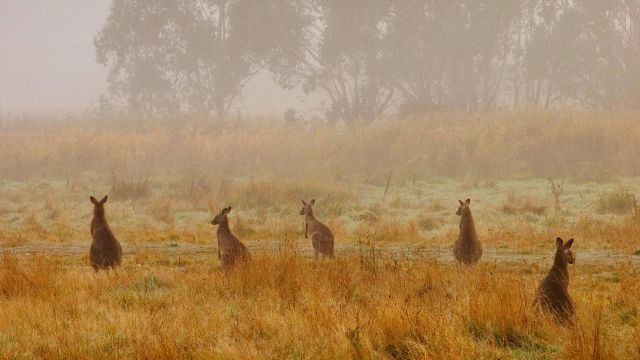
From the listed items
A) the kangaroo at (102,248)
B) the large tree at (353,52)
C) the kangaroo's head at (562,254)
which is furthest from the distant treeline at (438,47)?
the kangaroo's head at (562,254)

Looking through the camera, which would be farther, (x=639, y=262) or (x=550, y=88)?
(x=550, y=88)

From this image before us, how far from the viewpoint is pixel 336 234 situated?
51.5ft

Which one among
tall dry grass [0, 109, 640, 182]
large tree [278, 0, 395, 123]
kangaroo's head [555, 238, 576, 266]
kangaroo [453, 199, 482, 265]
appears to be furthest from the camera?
large tree [278, 0, 395, 123]

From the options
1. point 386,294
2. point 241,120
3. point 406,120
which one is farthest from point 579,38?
point 386,294

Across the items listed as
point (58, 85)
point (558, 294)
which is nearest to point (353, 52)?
point (558, 294)

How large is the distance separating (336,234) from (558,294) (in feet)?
29.6

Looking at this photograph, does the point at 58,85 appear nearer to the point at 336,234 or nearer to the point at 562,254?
the point at 336,234

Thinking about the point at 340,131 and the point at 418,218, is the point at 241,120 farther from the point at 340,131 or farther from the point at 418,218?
the point at 418,218

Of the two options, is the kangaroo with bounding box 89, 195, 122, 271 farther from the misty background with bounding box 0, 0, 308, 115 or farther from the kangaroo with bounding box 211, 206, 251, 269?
the misty background with bounding box 0, 0, 308, 115

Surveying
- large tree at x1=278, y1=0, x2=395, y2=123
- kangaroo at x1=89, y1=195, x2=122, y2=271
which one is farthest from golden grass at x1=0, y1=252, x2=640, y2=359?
large tree at x1=278, y1=0, x2=395, y2=123

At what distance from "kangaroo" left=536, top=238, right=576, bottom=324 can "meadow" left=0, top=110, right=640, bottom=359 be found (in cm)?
15

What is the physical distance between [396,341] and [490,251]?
23.1ft

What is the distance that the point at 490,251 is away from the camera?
43.4 ft

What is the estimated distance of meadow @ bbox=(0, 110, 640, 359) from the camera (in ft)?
22.3
